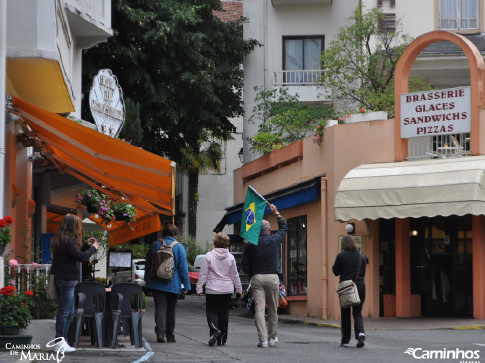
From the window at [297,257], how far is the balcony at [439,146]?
13.6 ft

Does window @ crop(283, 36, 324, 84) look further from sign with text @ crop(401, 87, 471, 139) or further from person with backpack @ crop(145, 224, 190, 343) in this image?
person with backpack @ crop(145, 224, 190, 343)

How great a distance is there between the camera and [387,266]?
73.0ft

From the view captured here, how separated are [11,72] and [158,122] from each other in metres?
16.7

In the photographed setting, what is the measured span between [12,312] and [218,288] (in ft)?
11.3

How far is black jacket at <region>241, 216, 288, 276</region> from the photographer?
14062 mm

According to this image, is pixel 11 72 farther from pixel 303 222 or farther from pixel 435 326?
pixel 303 222

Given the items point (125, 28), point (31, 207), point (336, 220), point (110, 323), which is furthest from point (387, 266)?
point (125, 28)

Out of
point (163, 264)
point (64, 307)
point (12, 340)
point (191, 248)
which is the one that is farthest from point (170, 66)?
point (12, 340)

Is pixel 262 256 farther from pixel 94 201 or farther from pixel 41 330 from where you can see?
pixel 94 201

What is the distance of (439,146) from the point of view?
2183cm

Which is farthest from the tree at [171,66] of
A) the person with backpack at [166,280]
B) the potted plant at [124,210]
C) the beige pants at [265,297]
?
the beige pants at [265,297]

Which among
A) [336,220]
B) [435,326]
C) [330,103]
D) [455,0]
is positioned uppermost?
A: [455,0]

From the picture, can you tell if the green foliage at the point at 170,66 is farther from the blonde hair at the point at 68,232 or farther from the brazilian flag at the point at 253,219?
the blonde hair at the point at 68,232

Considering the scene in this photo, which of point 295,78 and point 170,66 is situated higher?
point 295,78
